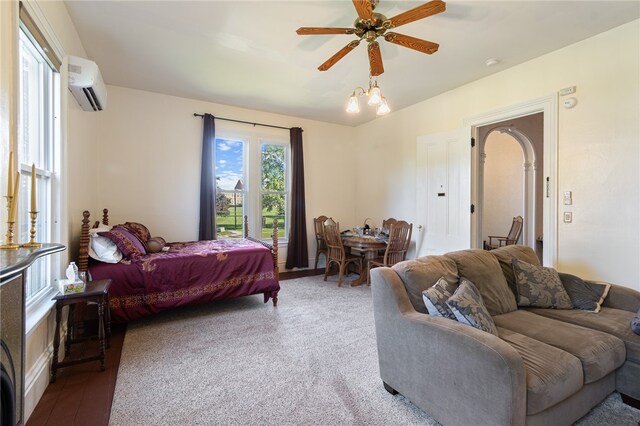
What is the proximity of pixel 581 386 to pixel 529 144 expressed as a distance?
4.79m

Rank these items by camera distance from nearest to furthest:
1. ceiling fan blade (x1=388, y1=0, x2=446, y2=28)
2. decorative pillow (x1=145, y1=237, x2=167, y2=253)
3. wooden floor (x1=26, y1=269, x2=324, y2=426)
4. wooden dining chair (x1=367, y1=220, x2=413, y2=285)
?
wooden floor (x1=26, y1=269, x2=324, y2=426) → ceiling fan blade (x1=388, y1=0, x2=446, y2=28) → decorative pillow (x1=145, y1=237, x2=167, y2=253) → wooden dining chair (x1=367, y1=220, x2=413, y2=285)

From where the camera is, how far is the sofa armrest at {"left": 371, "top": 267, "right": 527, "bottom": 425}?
1.31 m

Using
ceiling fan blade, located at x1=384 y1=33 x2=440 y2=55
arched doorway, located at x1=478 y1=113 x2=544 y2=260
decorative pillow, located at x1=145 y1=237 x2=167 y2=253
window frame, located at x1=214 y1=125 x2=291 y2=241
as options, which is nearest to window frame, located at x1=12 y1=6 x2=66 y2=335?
decorative pillow, located at x1=145 y1=237 x2=167 y2=253

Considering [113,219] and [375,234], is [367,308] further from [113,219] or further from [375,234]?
[113,219]

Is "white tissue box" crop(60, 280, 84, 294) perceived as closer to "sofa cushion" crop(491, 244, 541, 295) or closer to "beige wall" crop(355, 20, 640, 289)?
"sofa cushion" crop(491, 244, 541, 295)

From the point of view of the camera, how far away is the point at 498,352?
4.36ft

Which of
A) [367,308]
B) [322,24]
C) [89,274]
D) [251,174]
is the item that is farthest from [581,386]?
[251,174]

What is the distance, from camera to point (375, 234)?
5176 millimetres

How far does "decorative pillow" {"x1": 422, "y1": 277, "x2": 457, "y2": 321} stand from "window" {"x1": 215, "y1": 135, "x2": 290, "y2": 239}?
12.4 feet

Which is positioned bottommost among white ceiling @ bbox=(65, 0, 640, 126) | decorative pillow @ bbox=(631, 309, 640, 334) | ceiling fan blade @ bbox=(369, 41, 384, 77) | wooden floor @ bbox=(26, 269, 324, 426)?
wooden floor @ bbox=(26, 269, 324, 426)

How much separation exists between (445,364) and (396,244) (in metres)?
2.90

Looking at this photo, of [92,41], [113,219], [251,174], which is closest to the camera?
[92,41]

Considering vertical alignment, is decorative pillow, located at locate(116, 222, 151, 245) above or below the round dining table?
above

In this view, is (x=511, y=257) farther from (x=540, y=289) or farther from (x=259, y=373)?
(x=259, y=373)
